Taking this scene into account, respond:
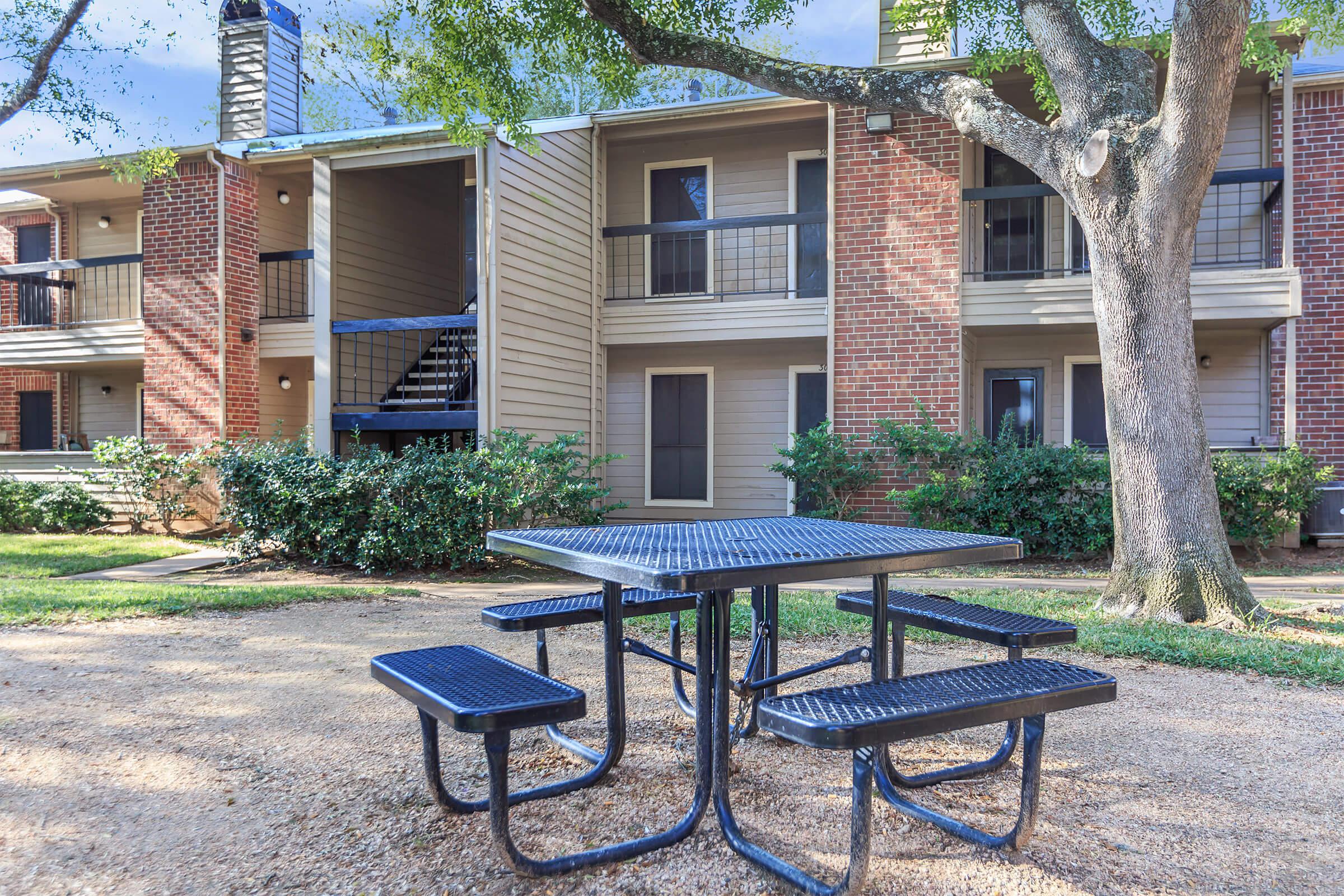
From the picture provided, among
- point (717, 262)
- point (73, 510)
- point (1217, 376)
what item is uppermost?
point (717, 262)

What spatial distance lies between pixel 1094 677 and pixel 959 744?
1.05m

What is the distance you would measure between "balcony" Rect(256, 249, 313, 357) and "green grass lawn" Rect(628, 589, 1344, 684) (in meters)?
7.77

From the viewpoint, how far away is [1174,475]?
18.5 feet

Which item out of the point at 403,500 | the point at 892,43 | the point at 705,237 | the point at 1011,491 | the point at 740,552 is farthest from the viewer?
the point at 705,237

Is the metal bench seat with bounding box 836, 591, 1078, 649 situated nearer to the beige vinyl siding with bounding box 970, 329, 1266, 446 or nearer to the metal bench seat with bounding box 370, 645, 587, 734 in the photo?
the metal bench seat with bounding box 370, 645, 587, 734

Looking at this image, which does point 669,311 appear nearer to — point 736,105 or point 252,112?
point 736,105

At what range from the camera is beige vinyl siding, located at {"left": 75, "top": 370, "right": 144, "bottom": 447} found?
14.7m

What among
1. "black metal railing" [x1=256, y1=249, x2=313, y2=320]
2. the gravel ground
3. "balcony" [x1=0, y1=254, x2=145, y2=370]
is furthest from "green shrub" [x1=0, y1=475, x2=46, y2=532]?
the gravel ground

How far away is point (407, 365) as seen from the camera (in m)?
12.2

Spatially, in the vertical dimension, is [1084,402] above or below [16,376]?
below

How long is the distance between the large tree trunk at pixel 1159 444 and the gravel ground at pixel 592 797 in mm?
1241

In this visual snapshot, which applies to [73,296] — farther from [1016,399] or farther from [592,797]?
[592,797]

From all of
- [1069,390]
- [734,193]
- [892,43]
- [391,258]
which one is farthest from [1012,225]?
[391,258]

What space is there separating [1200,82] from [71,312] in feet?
50.3
